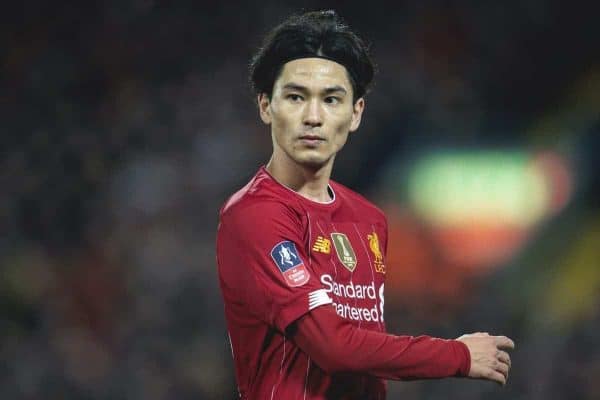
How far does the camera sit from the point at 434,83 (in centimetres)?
714

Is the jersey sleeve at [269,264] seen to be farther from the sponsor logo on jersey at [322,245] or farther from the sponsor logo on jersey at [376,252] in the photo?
the sponsor logo on jersey at [376,252]

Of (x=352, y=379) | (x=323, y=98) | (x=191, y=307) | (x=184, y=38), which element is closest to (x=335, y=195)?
(x=323, y=98)

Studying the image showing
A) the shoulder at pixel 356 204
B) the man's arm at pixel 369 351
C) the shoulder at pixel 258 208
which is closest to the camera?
the man's arm at pixel 369 351

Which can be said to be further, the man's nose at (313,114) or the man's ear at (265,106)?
the man's ear at (265,106)

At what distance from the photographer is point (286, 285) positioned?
2.77m

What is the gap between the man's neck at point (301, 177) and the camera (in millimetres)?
3090

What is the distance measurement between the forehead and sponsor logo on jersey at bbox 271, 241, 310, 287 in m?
0.57

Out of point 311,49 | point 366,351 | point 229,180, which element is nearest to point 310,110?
point 311,49

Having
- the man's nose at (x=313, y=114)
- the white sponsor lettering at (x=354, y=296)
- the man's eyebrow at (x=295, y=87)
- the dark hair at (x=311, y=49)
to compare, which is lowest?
the white sponsor lettering at (x=354, y=296)

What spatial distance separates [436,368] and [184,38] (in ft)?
16.9

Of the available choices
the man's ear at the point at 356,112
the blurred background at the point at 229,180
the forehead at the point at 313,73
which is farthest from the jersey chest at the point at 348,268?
the blurred background at the point at 229,180

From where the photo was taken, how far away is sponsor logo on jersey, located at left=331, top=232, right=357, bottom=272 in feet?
9.96

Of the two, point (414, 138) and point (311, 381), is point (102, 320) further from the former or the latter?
point (311, 381)

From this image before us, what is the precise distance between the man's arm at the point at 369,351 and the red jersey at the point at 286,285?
0.02 meters
